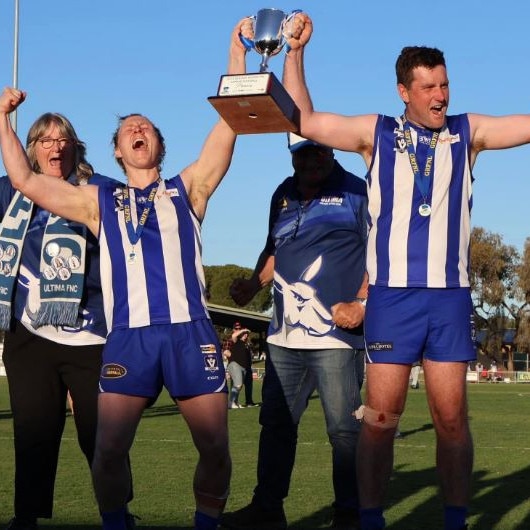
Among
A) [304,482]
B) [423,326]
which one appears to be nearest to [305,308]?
[423,326]

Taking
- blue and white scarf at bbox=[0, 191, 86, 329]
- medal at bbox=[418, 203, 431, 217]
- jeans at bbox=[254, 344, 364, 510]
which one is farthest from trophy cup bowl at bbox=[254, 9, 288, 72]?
jeans at bbox=[254, 344, 364, 510]

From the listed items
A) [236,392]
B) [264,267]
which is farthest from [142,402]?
[236,392]

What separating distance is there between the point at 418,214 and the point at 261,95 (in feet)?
3.39

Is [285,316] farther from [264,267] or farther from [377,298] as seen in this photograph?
[377,298]

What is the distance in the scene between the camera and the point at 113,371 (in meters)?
5.52

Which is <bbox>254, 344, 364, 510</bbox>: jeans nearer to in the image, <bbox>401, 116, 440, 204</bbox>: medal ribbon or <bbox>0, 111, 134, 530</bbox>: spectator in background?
<bbox>0, 111, 134, 530</bbox>: spectator in background

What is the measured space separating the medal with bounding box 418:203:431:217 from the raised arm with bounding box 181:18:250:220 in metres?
1.04

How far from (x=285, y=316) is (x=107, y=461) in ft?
6.30

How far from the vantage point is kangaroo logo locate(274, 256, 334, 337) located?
7.00 m

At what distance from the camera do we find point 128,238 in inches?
222

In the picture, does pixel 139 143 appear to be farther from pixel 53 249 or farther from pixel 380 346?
pixel 380 346

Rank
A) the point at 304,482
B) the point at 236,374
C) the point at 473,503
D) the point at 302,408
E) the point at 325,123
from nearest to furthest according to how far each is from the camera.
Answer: the point at 325,123, the point at 302,408, the point at 473,503, the point at 304,482, the point at 236,374

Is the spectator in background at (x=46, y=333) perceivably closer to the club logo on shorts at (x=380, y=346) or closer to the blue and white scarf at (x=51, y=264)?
the blue and white scarf at (x=51, y=264)

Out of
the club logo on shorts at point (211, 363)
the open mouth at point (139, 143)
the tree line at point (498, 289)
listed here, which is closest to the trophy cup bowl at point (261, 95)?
the open mouth at point (139, 143)
